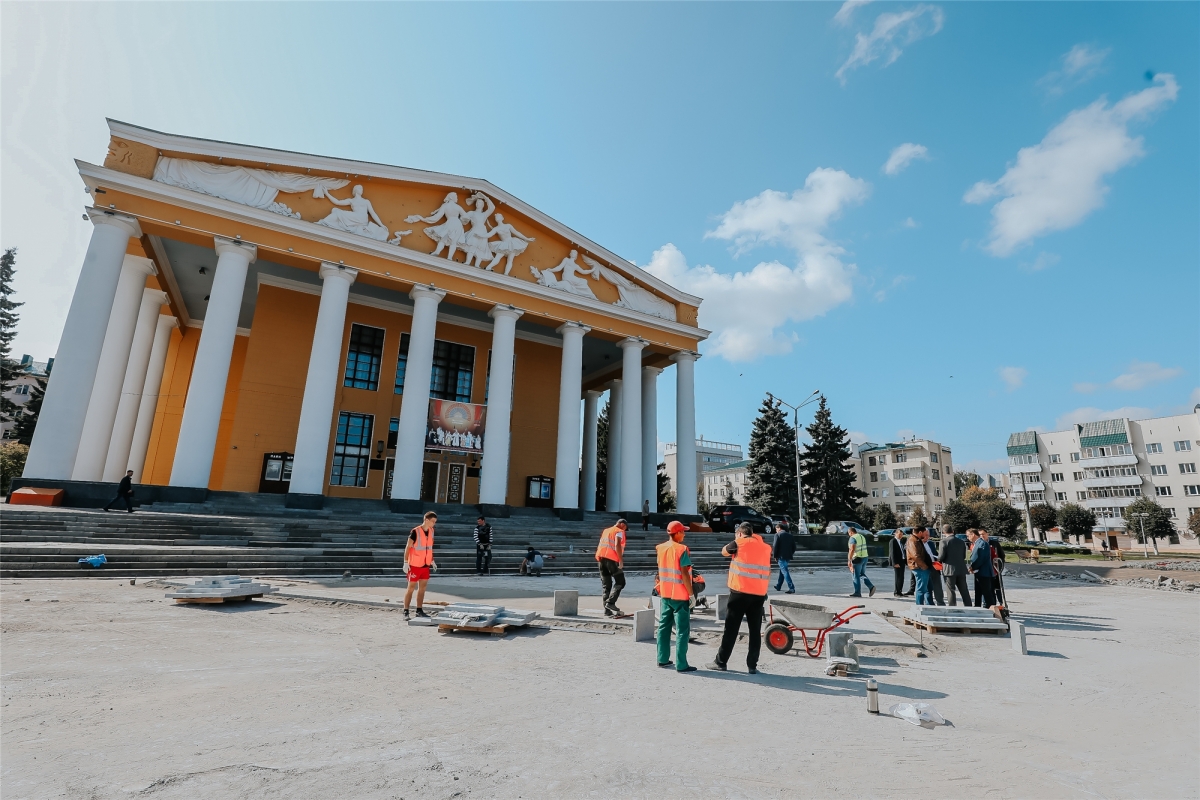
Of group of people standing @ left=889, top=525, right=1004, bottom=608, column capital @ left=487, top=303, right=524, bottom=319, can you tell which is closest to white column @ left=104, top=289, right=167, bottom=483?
column capital @ left=487, top=303, right=524, bottom=319

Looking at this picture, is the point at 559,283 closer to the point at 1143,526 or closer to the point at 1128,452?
the point at 1143,526

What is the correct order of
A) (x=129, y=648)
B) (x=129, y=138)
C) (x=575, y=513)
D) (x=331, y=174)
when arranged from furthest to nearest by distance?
1. (x=575, y=513)
2. (x=331, y=174)
3. (x=129, y=138)
4. (x=129, y=648)

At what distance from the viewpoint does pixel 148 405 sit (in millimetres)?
23625

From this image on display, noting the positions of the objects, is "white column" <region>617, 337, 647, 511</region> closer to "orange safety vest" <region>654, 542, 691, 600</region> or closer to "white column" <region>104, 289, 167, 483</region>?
"orange safety vest" <region>654, 542, 691, 600</region>

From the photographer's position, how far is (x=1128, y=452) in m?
60.8

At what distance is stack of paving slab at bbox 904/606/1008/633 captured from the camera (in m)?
8.01

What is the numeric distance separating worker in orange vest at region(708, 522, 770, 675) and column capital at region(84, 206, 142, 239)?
65.3 ft

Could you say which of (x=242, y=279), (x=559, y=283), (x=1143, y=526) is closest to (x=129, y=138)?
(x=242, y=279)

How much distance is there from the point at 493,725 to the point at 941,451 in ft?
277

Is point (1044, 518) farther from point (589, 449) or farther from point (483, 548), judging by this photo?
point (483, 548)

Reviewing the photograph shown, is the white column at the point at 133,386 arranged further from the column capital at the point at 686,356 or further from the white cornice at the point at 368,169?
the column capital at the point at 686,356

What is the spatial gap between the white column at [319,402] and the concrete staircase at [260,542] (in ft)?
3.69

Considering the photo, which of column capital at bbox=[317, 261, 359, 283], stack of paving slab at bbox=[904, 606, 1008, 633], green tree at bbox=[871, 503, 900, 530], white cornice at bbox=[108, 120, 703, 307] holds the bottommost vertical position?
stack of paving slab at bbox=[904, 606, 1008, 633]

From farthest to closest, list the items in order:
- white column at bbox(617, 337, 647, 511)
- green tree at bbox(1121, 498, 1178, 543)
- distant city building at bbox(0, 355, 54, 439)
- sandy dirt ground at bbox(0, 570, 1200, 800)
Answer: green tree at bbox(1121, 498, 1178, 543) < distant city building at bbox(0, 355, 54, 439) < white column at bbox(617, 337, 647, 511) < sandy dirt ground at bbox(0, 570, 1200, 800)
